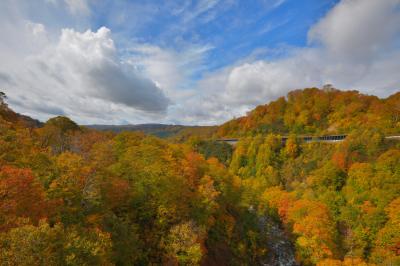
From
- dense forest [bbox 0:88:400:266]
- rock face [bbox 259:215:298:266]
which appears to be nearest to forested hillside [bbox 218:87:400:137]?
dense forest [bbox 0:88:400:266]

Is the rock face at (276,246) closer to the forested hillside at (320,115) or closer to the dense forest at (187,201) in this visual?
the dense forest at (187,201)

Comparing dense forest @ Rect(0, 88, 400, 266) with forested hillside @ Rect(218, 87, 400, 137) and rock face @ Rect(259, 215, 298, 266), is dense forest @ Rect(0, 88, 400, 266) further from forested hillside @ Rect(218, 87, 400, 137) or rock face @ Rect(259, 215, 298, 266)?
forested hillside @ Rect(218, 87, 400, 137)

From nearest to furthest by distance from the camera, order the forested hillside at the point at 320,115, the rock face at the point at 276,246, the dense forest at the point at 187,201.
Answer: the dense forest at the point at 187,201
the rock face at the point at 276,246
the forested hillside at the point at 320,115

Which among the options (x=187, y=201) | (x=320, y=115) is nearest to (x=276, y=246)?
(x=187, y=201)

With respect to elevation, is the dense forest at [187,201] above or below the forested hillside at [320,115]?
below

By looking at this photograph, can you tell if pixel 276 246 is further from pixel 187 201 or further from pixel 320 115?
pixel 320 115

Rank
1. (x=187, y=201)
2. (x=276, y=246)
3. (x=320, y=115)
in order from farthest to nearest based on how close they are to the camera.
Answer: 1. (x=320, y=115)
2. (x=276, y=246)
3. (x=187, y=201)

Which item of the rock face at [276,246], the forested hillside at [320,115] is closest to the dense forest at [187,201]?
the rock face at [276,246]
